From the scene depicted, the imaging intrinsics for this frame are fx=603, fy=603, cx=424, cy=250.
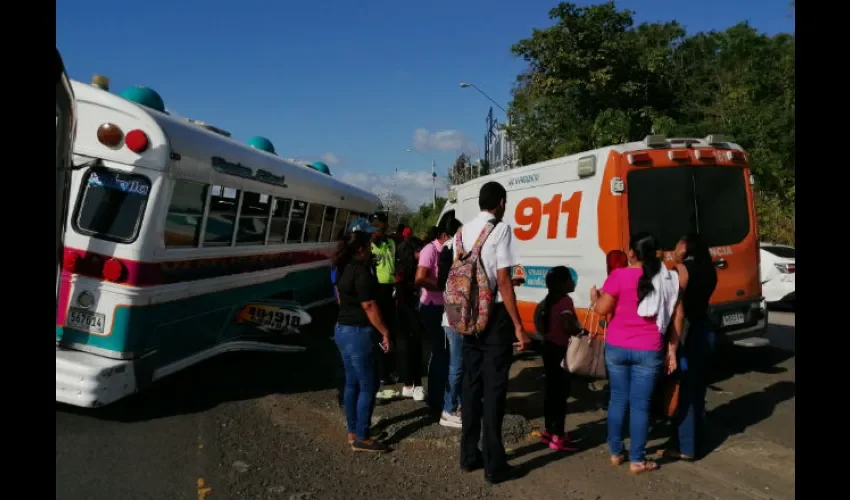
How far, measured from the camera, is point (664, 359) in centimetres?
449

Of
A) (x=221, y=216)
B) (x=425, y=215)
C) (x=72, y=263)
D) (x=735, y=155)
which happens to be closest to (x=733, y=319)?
(x=735, y=155)

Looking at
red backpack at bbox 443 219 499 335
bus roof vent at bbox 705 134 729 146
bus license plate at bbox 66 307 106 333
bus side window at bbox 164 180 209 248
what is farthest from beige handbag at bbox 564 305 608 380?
bus license plate at bbox 66 307 106 333

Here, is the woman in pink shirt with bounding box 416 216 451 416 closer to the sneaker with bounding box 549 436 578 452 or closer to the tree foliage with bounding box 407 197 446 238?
the sneaker with bounding box 549 436 578 452

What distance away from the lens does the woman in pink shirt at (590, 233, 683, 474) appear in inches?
169

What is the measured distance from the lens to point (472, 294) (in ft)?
13.8

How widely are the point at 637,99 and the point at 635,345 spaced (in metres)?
23.5

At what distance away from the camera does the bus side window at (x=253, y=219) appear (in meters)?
6.73

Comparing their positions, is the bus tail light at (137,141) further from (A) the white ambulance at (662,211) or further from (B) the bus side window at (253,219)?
(A) the white ambulance at (662,211)

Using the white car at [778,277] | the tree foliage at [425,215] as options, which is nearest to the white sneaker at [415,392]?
the white car at [778,277]

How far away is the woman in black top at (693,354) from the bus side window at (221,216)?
4.40 m

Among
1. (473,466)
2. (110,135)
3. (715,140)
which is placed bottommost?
(473,466)

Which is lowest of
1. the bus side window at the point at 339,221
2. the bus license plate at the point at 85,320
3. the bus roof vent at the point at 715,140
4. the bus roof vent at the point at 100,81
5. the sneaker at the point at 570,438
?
the sneaker at the point at 570,438

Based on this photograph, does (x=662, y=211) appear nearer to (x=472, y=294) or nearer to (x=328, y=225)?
(x=472, y=294)

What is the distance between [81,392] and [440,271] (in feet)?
10.1
